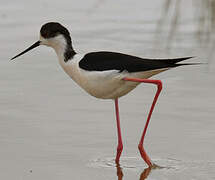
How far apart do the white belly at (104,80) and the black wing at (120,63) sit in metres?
0.03

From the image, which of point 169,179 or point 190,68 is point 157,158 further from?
point 190,68

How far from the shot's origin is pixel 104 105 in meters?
6.09

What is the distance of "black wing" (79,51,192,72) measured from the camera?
488cm

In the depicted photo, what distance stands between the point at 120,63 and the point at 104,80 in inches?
5.5

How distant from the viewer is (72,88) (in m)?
6.52

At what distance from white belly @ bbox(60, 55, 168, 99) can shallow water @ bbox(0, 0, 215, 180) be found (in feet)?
1.29

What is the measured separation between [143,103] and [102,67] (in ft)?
3.95

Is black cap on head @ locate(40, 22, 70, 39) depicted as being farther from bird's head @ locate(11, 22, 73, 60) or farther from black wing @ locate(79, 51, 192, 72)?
black wing @ locate(79, 51, 192, 72)

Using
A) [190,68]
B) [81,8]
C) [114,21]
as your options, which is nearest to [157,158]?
[190,68]

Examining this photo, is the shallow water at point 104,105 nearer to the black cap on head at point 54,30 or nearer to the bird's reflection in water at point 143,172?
the bird's reflection in water at point 143,172

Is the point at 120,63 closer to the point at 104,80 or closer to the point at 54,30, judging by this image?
the point at 104,80

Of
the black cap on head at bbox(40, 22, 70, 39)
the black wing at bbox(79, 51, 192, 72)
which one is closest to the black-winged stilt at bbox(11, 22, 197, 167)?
the black wing at bbox(79, 51, 192, 72)

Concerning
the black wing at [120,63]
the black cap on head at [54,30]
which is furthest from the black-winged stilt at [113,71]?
the black cap on head at [54,30]

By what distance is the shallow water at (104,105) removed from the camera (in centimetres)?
494
